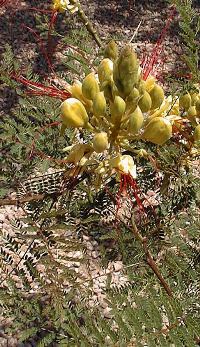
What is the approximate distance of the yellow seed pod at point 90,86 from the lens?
47.9 inches

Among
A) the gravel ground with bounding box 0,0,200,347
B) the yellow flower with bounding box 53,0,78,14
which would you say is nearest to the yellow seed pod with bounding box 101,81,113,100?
the yellow flower with bounding box 53,0,78,14

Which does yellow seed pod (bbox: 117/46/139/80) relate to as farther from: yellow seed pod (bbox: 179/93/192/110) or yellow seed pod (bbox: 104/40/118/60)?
yellow seed pod (bbox: 179/93/192/110)

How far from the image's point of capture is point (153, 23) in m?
4.17

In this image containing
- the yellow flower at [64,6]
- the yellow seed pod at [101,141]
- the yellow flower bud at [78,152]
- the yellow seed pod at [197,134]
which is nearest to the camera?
the yellow seed pod at [101,141]

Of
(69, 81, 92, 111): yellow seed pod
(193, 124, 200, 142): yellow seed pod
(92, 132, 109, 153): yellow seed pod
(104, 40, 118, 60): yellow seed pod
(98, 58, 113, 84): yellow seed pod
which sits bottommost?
(193, 124, 200, 142): yellow seed pod

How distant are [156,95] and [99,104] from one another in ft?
0.51

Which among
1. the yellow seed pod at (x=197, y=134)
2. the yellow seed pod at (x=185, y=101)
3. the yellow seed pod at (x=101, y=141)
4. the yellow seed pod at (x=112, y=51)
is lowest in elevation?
the yellow seed pod at (x=197, y=134)

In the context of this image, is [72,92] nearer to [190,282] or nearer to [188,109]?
[188,109]

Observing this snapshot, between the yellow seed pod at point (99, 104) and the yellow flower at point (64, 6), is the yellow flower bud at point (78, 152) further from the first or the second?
the yellow flower at point (64, 6)

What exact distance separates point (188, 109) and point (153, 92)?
0.29 m

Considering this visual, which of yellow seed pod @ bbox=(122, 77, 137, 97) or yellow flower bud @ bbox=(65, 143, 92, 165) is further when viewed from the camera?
yellow flower bud @ bbox=(65, 143, 92, 165)

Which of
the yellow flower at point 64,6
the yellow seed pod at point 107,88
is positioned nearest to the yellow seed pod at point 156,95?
the yellow seed pod at point 107,88

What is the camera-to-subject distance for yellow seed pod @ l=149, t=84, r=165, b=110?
4.14ft

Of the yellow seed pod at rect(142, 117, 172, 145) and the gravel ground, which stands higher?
the yellow seed pod at rect(142, 117, 172, 145)
